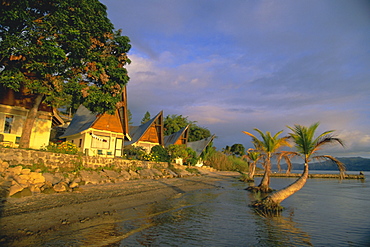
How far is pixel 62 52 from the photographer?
42.9ft

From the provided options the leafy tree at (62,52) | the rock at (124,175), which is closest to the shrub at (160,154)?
the rock at (124,175)

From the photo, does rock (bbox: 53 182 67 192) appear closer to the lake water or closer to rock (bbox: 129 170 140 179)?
the lake water

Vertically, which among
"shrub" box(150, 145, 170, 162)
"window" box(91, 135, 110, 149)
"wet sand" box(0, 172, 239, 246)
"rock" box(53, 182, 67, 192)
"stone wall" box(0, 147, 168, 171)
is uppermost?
"window" box(91, 135, 110, 149)

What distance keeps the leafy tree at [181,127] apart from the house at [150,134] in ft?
55.4

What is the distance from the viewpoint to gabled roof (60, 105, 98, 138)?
81.3ft

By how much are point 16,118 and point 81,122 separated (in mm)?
8369

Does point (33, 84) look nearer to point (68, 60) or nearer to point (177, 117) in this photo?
Result: point (68, 60)

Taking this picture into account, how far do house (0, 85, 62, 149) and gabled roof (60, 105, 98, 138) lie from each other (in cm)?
455

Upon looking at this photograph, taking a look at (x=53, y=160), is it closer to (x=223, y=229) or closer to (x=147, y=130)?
(x=223, y=229)

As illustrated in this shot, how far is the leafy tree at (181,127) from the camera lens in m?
51.1

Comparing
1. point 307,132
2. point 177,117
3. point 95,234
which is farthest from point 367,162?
point 95,234

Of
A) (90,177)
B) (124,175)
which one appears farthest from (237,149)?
(90,177)

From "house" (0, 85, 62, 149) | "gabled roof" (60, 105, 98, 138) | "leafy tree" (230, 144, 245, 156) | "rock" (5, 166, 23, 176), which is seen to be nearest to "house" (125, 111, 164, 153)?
"gabled roof" (60, 105, 98, 138)

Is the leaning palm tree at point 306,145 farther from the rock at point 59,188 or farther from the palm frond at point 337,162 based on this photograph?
the rock at point 59,188
